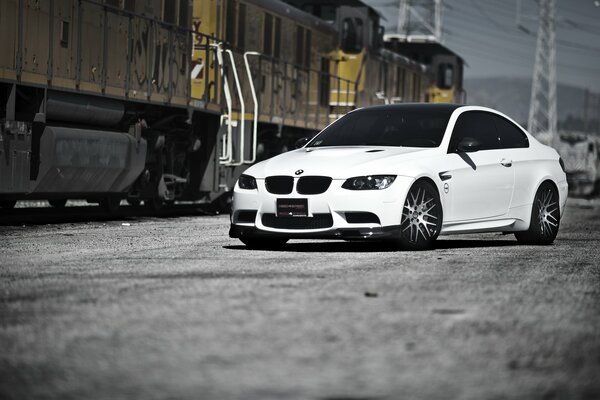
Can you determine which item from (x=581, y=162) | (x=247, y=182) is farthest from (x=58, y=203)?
(x=581, y=162)

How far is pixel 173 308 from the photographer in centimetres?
611

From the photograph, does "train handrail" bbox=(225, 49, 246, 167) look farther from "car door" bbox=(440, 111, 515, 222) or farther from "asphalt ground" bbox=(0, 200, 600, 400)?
"asphalt ground" bbox=(0, 200, 600, 400)

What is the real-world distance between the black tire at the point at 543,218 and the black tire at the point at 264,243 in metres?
2.71

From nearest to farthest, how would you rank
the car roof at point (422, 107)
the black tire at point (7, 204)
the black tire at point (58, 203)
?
1. the car roof at point (422, 107)
2. the black tire at point (7, 204)
3. the black tire at point (58, 203)

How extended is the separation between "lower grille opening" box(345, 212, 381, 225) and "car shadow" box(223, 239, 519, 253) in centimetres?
33

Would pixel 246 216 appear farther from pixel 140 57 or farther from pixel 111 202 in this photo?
pixel 111 202

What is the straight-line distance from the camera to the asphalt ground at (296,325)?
13.8ft

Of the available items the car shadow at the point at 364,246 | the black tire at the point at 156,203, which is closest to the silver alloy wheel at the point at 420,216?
the car shadow at the point at 364,246

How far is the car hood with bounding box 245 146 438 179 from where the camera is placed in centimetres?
1034

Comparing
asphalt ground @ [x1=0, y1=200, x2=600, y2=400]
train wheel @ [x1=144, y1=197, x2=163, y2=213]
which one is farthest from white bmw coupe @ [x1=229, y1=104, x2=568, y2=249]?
train wheel @ [x1=144, y1=197, x2=163, y2=213]

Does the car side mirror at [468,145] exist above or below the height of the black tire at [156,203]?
above

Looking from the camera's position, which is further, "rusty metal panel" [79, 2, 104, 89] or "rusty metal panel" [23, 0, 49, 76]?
"rusty metal panel" [79, 2, 104, 89]

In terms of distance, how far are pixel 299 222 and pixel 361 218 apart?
57 cm

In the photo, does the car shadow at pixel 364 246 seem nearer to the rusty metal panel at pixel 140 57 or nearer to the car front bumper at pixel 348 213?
the car front bumper at pixel 348 213
